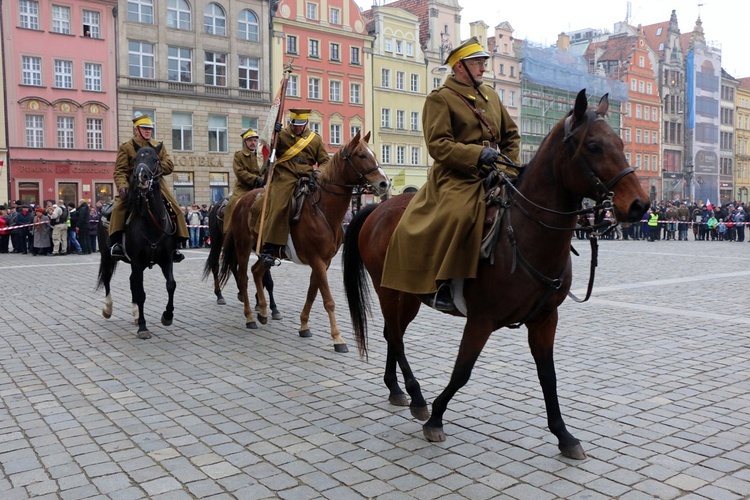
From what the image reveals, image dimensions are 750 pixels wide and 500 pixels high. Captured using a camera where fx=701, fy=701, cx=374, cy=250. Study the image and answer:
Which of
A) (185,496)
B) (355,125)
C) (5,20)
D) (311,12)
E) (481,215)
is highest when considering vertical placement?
(311,12)

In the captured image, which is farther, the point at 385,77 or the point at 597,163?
the point at 385,77

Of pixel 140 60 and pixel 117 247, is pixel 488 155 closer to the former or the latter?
pixel 117 247

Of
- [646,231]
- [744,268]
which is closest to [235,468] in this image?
[744,268]

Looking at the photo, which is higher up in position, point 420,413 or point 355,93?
point 355,93

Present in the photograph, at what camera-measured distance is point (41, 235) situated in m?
23.6

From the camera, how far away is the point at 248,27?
45.5 metres

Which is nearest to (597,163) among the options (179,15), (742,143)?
(179,15)

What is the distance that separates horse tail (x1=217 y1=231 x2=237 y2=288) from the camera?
1072 centimetres

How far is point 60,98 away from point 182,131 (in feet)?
23.5

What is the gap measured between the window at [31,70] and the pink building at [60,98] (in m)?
0.05

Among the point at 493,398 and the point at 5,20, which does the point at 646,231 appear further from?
the point at 5,20

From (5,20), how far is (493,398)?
39.0 m

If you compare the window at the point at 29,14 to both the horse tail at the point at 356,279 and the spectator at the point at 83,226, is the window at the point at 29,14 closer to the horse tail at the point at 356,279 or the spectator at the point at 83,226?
the spectator at the point at 83,226

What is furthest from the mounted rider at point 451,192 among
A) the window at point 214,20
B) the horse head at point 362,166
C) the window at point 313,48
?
the window at point 313,48
